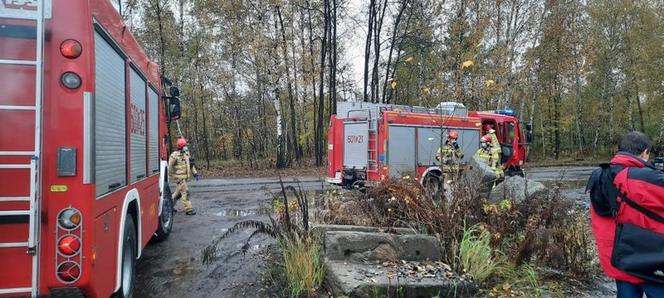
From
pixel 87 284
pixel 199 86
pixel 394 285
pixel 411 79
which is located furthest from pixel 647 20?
pixel 87 284

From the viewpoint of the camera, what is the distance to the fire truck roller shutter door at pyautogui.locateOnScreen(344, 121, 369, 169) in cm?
1263

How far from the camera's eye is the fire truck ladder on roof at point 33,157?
2881 millimetres

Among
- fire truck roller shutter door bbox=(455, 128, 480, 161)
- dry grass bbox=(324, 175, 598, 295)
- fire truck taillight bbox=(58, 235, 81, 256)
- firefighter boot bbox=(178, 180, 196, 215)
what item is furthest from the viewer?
fire truck roller shutter door bbox=(455, 128, 480, 161)

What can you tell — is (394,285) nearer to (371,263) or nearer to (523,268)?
(371,263)

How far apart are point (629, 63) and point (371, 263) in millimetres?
38860

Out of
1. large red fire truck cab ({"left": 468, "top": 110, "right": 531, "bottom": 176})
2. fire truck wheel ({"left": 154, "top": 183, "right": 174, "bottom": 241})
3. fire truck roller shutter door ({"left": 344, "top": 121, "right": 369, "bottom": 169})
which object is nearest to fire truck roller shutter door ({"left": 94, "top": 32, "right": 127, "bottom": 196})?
fire truck wheel ({"left": 154, "top": 183, "right": 174, "bottom": 241})

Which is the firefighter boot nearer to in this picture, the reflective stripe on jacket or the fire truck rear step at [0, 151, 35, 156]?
the reflective stripe on jacket

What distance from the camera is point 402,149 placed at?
40.8 feet

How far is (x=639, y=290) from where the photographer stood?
3453mm

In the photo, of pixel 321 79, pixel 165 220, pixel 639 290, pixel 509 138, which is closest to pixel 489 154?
pixel 509 138

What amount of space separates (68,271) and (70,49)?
143 cm

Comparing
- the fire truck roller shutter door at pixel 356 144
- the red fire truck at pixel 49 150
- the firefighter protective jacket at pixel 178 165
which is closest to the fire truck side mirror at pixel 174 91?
the firefighter protective jacket at pixel 178 165

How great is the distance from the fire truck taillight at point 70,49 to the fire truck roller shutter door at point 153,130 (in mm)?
3071

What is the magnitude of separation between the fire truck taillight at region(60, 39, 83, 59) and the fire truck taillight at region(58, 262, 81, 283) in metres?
1.34
